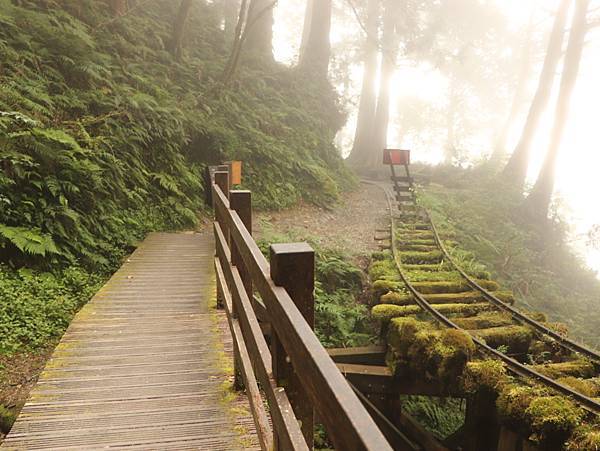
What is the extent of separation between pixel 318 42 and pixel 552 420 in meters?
21.5

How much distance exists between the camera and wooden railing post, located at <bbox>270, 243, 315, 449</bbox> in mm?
2098

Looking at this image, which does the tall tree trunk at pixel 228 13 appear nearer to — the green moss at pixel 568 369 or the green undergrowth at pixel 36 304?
the green undergrowth at pixel 36 304

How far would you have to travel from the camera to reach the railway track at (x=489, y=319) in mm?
5525

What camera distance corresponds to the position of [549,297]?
1323cm

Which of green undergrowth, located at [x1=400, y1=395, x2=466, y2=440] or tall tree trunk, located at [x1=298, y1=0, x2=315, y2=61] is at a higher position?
tall tree trunk, located at [x1=298, y1=0, x2=315, y2=61]

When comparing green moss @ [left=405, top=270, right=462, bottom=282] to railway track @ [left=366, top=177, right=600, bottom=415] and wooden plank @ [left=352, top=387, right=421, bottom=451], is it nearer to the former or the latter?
railway track @ [left=366, top=177, right=600, bottom=415]

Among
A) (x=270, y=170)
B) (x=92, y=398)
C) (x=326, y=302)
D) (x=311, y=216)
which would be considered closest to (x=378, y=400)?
(x=326, y=302)

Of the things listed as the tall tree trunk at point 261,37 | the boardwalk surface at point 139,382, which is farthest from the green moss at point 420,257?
the tall tree trunk at point 261,37

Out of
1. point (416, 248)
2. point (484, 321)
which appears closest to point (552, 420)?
point (484, 321)

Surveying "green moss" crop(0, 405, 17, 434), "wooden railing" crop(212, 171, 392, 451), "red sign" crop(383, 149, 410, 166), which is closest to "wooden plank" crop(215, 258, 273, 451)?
"wooden railing" crop(212, 171, 392, 451)

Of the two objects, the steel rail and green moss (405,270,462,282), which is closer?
the steel rail

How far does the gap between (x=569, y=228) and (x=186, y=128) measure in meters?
17.2

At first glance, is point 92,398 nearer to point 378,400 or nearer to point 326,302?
point 378,400

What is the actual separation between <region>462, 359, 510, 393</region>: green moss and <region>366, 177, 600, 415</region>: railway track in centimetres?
41
